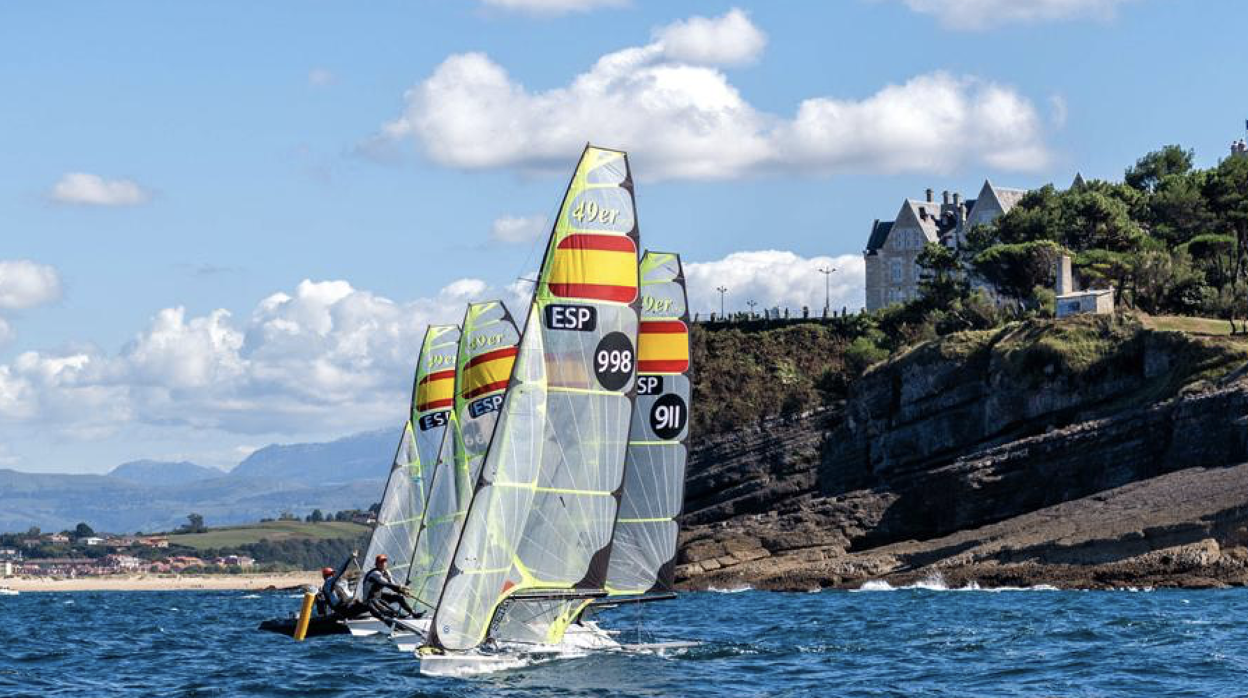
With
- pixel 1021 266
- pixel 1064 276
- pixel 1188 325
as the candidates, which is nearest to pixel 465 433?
pixel 1188 325

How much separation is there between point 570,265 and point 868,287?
15016cm

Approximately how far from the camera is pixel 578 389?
134 feet

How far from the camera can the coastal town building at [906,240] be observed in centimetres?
18112

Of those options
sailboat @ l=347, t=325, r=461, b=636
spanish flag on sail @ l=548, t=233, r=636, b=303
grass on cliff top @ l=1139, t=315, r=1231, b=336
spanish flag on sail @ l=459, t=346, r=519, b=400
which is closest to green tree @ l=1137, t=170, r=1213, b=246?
grass on cliff top @ l=1139, t=315, r=1231, b=336

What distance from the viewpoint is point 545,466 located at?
40.8 m

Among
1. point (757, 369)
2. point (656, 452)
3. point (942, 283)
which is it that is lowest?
point (656, 452)

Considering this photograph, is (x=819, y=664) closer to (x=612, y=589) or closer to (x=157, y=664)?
(x=612, y=589)

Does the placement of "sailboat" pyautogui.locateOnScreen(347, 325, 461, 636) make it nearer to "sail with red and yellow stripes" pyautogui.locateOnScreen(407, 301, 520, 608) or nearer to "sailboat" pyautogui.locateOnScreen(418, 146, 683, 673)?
"sail with red and yellow stripes" pyautogui.locateOnScreen(407, 301, 520, 608)

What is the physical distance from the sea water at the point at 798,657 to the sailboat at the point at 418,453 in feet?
14.2

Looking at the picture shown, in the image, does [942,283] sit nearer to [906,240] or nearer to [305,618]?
[906,240]

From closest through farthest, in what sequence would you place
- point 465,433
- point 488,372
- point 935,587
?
point 488,372
point 465,433
point 935,587

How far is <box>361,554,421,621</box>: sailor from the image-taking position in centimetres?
4716

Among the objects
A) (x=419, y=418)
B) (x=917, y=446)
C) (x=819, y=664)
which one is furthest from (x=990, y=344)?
(x=819, y=664)

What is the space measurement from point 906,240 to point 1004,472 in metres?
89.6
